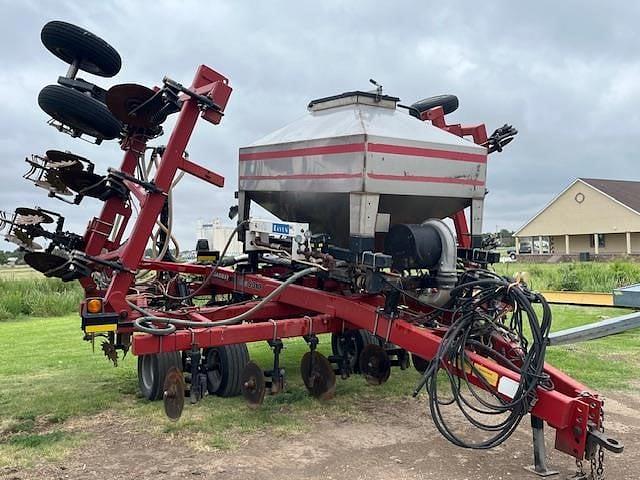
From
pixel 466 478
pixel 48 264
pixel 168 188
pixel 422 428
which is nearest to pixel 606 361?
pixel 422 428

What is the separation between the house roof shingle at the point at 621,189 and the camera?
28.3 metres

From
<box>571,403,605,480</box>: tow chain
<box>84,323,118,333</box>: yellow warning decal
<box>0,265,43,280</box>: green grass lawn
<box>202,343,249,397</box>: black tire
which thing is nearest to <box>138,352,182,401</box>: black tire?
<box>202,343,249,397</box>: black tire

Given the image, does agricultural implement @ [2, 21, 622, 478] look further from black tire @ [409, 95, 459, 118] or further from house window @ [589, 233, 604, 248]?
house window @ [589, 233, 604, 248]

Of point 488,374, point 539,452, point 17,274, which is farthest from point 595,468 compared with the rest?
point 17,274

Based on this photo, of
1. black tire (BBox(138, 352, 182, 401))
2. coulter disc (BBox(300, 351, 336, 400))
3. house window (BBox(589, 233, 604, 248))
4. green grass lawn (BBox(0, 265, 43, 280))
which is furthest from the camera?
house window (BBox(589, 233, 604, 248))

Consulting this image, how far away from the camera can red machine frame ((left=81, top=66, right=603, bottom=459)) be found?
3273 mm

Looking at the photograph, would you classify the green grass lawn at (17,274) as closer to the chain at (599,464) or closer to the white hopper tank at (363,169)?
the white hopper tank at (363,169)

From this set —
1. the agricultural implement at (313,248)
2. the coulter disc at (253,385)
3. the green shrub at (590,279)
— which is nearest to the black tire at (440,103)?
the agricultural implement at (313,248)

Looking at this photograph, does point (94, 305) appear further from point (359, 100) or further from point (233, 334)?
point (359, 100)

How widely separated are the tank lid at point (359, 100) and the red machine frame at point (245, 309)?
2.86 ft

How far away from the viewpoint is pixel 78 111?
469 centimetres

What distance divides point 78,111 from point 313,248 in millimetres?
2031

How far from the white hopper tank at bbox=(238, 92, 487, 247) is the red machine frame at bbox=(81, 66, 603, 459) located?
0.54 meters

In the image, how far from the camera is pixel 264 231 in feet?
15.3
